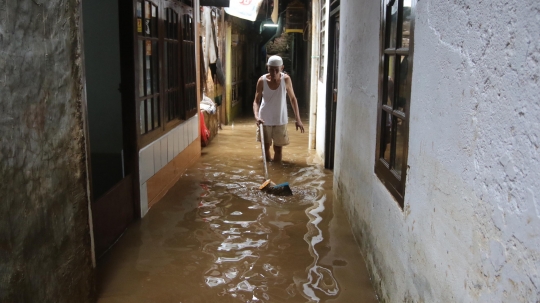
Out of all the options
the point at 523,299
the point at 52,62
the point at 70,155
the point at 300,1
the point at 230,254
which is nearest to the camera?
the point at 523,299

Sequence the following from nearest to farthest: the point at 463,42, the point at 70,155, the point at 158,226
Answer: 1. the point at 463,42
2. the point at 70,155
3. the point at 158,226

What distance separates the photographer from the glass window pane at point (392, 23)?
3312mm

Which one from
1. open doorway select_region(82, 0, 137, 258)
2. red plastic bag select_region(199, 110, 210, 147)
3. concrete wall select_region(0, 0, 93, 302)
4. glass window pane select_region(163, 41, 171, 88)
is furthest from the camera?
red plastic bag select_region(199, 110, 210, 147)

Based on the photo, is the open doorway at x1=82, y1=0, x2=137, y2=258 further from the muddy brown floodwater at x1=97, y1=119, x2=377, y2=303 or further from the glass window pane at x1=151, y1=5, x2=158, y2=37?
the glass window pane at x1=151, y1=5, x2=158, y2=37

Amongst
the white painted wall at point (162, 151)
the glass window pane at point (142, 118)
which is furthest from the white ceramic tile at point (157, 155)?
the glass window pane at point (142, 118)

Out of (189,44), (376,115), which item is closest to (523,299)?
(376,115)

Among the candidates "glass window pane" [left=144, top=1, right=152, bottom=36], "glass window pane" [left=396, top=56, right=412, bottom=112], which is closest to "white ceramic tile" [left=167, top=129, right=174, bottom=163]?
"glass window pane" [left=144, top=1, right=152, bottom=36]

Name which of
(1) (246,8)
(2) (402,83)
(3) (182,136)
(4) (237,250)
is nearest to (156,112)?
(3) (182,136)

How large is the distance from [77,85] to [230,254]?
1.96 meters

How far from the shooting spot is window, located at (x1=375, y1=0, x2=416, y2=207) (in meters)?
2.91

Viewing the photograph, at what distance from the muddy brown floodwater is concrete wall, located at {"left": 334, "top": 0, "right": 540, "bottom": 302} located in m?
0.70

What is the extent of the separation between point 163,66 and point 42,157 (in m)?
3.43

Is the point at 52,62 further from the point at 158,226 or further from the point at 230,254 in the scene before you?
the point at 158,226

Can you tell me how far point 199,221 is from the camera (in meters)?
4.93
